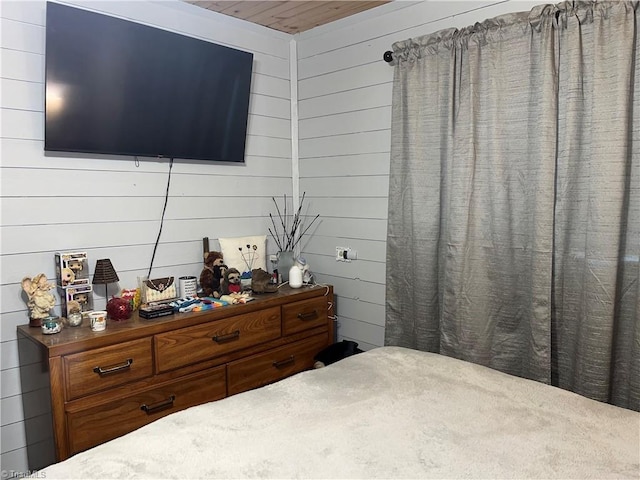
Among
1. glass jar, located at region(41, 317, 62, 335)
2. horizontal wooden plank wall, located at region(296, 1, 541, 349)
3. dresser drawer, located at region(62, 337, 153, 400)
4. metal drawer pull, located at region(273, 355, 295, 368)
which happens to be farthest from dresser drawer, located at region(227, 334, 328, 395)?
glass jar, located at region(41, 317, 62, 335)

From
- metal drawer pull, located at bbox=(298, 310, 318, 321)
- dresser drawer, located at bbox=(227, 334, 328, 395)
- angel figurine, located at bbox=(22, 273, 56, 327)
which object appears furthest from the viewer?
metal drawer pull, located at bbox=(298, 310, 318, 321)

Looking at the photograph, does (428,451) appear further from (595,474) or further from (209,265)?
(209,265)

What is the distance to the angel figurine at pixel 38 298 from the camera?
2.27 meters

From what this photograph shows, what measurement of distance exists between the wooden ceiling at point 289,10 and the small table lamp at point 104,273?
158 cm

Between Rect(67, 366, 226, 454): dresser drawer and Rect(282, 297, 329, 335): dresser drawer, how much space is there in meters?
0.49

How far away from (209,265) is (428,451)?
1907 millimetres

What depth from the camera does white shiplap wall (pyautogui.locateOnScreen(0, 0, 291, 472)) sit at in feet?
7.65

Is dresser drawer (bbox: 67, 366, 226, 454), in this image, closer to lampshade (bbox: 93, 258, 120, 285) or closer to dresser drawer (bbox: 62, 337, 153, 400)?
dresser drawer (bbox: 62, 337, 153, 400)

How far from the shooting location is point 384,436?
1.42 m

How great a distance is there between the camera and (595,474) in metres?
1.23

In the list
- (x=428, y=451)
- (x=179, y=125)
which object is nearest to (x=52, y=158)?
(x=179, y=125)

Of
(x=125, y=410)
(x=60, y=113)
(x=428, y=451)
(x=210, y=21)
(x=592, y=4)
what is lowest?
(x=125, y=410)

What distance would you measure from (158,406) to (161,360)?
222mm

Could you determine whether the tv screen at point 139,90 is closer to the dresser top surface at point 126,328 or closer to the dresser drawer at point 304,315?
the dresser top surface at point 126,328
